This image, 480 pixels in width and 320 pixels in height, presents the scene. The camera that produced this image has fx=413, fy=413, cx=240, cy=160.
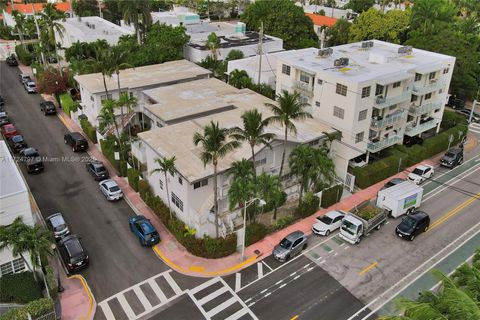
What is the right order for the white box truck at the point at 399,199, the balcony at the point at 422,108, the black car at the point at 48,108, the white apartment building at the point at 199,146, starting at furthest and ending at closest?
the black car at the point at 48,108, the balcony at the point at 422,108, the white box truck at the point at 399,199, the white apartment building at the point at 199,146

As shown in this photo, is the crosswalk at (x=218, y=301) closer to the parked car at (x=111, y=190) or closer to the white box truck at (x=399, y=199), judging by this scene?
the parked car at (x=111, y=190)

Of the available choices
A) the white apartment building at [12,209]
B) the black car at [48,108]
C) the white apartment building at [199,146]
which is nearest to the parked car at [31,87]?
the black car at [48,108]

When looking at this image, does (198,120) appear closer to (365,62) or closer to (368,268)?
(365,62)

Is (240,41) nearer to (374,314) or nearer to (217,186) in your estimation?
(217,186)

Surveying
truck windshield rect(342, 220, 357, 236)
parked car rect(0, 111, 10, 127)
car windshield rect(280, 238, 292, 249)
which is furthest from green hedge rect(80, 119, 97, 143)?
truck windshield rect(342, 220, 357, 236)

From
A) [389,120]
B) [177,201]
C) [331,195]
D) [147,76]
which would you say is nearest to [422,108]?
[389,120]

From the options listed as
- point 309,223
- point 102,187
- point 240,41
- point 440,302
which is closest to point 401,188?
point 309,223
